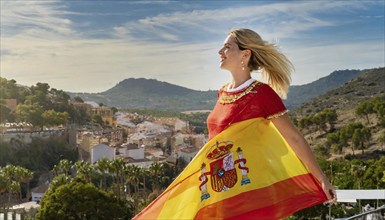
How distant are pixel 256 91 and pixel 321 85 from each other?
507 ft

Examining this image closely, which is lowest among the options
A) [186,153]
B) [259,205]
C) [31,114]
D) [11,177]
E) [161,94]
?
[11,177]

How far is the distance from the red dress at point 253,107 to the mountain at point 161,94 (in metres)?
150

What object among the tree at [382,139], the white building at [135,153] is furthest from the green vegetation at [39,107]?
the tree at [382,139]

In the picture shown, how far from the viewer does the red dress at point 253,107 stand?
2.52 m

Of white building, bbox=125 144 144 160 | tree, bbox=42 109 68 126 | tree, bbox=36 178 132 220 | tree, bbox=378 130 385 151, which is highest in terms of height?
tree, bbox=42 109 68 126

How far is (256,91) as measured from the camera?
256 cm

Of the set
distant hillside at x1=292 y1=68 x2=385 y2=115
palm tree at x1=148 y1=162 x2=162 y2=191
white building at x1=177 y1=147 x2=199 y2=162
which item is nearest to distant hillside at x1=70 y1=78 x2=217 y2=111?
distant hillside at x1=292 y1=68 x2=385 y2=115

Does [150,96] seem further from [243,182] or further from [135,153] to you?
[243,182]

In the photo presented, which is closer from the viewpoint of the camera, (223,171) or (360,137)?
(223,171)

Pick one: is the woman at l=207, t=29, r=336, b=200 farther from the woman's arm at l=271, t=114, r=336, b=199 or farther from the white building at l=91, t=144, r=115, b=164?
the white building at l=91, t=144, r=115, b=164

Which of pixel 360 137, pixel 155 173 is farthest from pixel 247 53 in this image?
pixel 360 137

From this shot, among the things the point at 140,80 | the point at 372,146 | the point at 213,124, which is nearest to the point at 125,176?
the point at 372,146

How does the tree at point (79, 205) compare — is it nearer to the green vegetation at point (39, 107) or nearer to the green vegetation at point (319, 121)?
the green vegetation at point (319, 121)

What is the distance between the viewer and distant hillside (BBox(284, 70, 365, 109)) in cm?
14712
